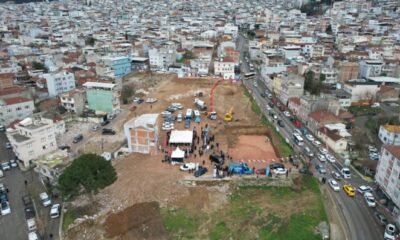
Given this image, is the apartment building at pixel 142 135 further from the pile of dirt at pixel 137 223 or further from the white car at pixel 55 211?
the white car at pixel 55 211

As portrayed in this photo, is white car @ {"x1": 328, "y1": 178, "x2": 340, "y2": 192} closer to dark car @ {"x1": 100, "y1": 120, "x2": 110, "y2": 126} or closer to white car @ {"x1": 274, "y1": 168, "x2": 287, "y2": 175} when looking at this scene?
white car @ {"x1": 274, "y1": 168, "x2": 287, "y2": 175}

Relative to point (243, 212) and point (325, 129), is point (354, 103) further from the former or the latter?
point (243, 212)

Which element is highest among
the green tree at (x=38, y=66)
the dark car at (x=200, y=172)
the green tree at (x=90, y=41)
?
the green tree at (x=90, y=41)

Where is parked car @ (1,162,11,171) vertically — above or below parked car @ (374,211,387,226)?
above

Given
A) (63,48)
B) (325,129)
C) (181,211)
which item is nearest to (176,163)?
(181,211)

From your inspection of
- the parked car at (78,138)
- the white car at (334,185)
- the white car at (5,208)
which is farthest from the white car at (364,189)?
the white car at (5,208)

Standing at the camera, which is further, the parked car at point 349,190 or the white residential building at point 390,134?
the white residential building at point 390,134

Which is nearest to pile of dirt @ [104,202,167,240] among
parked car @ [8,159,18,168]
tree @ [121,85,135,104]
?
parked car @ [8,159,18,168]
